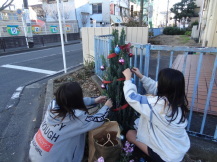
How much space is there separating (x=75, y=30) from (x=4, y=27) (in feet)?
37.6

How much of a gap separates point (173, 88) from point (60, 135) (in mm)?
1126

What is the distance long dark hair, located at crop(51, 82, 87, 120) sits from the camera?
1492 mm

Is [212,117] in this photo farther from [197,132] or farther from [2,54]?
[2,54]

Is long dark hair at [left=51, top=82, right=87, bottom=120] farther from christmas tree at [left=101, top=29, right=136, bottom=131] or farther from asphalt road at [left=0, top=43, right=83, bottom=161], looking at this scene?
asphalt road at [left=0, top=43, right=83, bottom=161]

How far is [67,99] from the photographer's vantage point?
1498 millimetres

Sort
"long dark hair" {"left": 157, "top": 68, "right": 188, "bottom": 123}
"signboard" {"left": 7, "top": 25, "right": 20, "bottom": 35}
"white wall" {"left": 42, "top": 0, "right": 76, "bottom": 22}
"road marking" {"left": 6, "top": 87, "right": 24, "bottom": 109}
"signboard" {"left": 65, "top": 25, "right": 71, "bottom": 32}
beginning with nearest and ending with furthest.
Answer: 1. "long dark hair" {"left": 157, "top": 68, "right": 188, "bottom": 123}
2. "road marking" {"left": 6, "top": 87, "right": 24, "bottom": 109}
3. "signboard" {"left": 7, "top": 25, "right": 20, "bottom": 35}
4. "signboard" {"left": 65, "top": 25, "right": 71, "bottom": 32}
5. "white wall" {"left": 42, "top": 0, "right": 76, "bottom": 22}

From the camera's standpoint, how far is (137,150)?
6.50 ft

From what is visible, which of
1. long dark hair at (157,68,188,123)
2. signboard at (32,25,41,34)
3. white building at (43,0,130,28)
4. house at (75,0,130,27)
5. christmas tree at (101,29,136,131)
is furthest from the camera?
house at (75,0,130,27)

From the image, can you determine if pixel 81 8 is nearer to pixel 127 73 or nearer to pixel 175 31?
pixel 175 31

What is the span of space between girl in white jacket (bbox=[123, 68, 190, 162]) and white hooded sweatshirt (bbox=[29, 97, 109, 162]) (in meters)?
0.43

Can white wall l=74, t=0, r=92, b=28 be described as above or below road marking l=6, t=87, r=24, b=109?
above

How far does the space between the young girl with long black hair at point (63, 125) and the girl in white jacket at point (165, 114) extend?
437 millimetres

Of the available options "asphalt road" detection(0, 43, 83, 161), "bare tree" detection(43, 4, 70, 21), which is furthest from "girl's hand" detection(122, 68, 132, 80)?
"bare tree" detection(43, 4, 70, 21)

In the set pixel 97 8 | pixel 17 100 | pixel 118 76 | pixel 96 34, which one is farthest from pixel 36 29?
pixel 97 8
